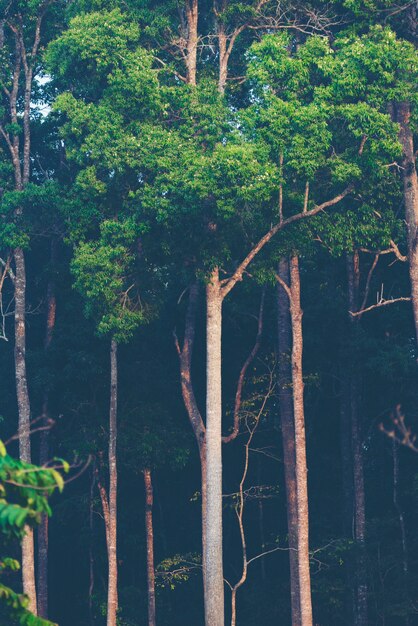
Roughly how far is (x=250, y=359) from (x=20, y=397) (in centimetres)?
508

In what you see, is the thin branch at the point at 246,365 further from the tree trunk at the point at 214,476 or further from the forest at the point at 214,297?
the tree trunk at the point at 214,476

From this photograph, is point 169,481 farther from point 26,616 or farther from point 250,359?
point 26,616

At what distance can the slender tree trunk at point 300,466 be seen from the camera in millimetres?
19156

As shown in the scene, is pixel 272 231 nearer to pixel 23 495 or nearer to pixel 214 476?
pixel 214 476

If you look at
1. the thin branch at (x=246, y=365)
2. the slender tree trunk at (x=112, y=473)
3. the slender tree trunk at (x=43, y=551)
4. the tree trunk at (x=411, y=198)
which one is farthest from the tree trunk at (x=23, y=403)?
the tree trunk at (x=411, y=198)

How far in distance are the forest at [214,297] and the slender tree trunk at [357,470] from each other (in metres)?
0.05

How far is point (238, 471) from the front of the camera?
26031 mm

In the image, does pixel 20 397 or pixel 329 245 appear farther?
pixel 20 397

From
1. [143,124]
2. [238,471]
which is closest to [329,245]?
[143,124]

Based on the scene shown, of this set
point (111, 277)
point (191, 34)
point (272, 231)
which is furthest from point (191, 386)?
point (191, 34)

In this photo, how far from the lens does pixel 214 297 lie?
738 inches

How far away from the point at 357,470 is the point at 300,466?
375cm

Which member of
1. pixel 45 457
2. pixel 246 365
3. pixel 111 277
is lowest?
pixel 45 457

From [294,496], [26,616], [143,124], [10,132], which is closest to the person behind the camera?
[26,616]
